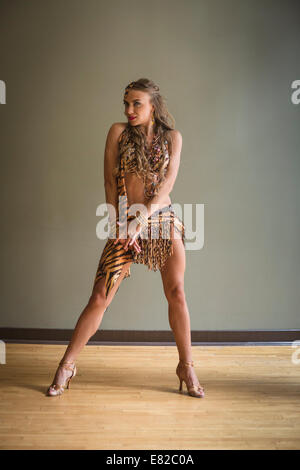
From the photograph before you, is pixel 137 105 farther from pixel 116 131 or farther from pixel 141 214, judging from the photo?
pixel 141 214

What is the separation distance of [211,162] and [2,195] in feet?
4.89

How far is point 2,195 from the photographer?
3236mm

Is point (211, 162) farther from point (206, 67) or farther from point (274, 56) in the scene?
point (274, 56)

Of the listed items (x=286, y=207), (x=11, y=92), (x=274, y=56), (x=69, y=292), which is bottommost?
(x=69, y=292)

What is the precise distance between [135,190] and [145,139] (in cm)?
27

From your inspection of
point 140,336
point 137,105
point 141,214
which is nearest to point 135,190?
point 141,214

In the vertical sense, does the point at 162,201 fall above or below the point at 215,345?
above

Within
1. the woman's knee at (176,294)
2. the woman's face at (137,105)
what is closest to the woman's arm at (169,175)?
the woman's face at (137,105)

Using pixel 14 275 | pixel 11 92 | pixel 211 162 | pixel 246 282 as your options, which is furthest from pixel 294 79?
pixel 14 275

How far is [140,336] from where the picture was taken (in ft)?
10.7

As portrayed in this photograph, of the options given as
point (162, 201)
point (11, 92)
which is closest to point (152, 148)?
point (162, 201)

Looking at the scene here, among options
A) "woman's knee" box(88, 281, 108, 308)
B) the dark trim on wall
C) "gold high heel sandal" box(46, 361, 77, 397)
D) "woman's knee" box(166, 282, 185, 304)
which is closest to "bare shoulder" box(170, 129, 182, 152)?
"woman's knee" box(166, 282, 185, 304)

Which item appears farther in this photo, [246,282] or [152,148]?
[246,282]

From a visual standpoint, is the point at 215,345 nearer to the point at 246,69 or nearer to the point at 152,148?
the point at 152,148
